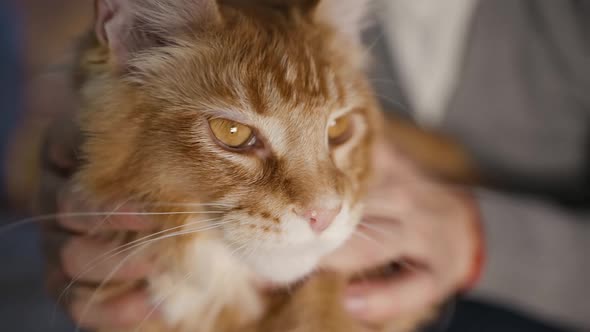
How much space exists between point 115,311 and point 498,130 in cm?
135

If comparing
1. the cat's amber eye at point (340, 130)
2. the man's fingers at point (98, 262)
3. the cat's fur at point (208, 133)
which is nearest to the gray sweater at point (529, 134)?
the cat's amber eye at point (340, 130)

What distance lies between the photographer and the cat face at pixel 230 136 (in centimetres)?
79

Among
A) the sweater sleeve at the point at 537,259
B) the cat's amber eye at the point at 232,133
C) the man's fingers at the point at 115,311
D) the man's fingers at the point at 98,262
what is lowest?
the sweater sleeve at the point at 537,259

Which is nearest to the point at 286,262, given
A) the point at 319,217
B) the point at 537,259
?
the point at 319,217

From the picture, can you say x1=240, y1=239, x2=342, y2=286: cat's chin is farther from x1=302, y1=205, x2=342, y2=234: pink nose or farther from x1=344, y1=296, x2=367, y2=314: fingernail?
x1=344, y1=296, x2=367, y2=314: fingernail

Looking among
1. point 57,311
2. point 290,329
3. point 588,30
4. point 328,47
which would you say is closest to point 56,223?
point 57,311

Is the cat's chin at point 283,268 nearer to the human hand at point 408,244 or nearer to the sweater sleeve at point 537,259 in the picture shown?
the human hand at point 408,244

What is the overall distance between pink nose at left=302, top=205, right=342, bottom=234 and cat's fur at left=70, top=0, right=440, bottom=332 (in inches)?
0.5

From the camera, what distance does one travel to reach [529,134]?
1619 millimetres

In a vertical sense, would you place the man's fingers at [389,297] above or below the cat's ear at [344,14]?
below

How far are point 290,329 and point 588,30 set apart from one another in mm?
1289

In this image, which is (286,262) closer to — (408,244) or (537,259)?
(408,244)

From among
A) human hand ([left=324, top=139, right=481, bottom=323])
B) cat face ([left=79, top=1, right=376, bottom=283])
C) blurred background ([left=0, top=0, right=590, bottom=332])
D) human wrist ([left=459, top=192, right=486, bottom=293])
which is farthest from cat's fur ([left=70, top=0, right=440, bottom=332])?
human wrist ([left=459, top=192, right=486, bottom=293])

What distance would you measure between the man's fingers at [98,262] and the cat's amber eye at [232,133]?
0.28m
